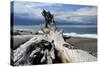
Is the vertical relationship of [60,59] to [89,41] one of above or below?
below

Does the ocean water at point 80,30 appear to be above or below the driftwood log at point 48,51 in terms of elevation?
above

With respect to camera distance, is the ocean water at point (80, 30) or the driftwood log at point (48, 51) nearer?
the driftwood log at point (48, 51)

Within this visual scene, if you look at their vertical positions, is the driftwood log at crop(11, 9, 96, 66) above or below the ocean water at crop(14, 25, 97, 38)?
below

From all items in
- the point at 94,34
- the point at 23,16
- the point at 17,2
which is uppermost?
the point at 17,2

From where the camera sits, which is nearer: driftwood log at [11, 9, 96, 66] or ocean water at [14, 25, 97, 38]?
driftwood log at [11, 9, 96, 66]

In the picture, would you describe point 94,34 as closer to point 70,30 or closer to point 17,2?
point 70,30

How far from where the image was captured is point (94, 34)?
8.39ft

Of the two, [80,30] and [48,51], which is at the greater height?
[80,30]

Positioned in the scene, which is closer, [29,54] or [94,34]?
[29,54]

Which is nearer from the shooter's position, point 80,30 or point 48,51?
point 48,51

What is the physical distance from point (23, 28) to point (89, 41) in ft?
3.12

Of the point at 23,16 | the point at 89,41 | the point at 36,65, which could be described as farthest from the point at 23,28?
the point at 89,41
